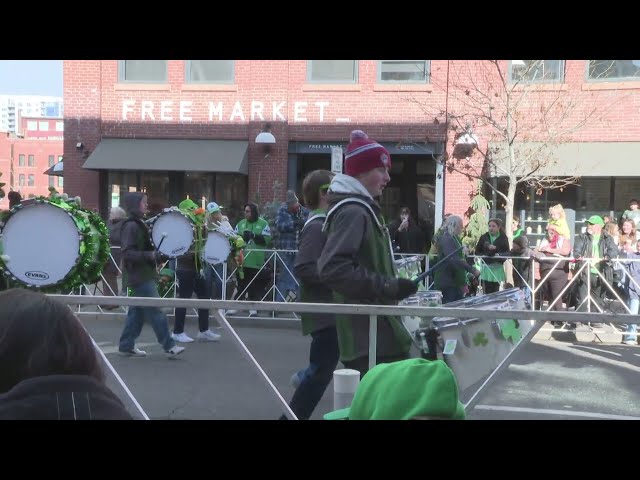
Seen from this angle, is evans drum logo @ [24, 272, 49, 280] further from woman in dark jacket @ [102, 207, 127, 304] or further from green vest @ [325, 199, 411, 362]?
woman in dark jacket @ [102, 207, 127, 304]

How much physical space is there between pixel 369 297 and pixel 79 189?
56.3ft

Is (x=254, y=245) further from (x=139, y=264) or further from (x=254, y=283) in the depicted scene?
(x=139, y=264)

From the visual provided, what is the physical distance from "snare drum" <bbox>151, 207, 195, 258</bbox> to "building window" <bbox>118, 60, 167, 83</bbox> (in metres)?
10.5

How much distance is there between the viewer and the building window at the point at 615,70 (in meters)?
16.9

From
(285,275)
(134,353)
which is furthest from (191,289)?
(285,275)

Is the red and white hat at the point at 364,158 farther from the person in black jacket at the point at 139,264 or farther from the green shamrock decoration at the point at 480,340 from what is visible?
the person in black jacket at the point at 139,264

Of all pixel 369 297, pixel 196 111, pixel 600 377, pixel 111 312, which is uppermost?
pixel 196 111

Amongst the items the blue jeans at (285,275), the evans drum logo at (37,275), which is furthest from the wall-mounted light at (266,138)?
the evans drum logo at (37,275)

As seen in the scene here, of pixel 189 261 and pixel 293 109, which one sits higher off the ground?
pixel 293 109

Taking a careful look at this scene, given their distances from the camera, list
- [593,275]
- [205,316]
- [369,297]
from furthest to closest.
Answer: [593,275], [205,316], [369,297]

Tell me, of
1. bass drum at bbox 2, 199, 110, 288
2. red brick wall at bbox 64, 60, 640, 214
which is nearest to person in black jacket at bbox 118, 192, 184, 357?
bass drum at bbox 2, 199, 110, 288

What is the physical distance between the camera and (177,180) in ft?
63.3
